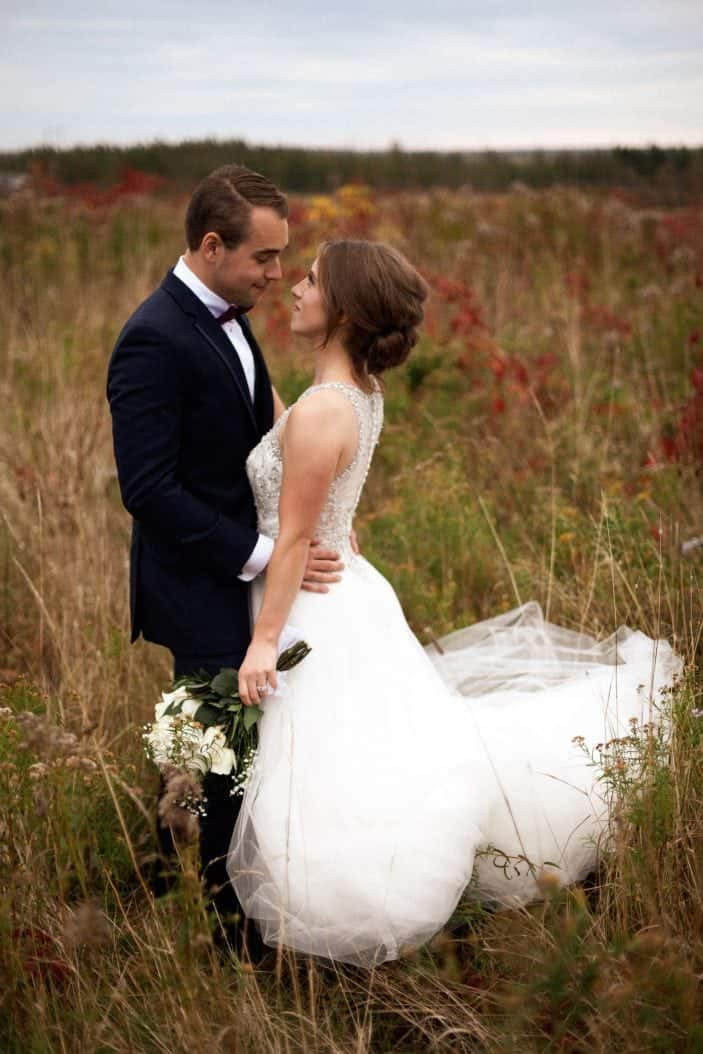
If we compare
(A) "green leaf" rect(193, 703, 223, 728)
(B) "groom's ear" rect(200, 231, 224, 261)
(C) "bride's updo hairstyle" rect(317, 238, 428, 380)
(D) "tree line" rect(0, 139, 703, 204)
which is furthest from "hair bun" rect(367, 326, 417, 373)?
(D) "tree line" rect(0, 139, 703, 204)

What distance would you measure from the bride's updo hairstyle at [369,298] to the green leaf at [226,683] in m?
0.96

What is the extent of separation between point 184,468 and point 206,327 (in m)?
0.41

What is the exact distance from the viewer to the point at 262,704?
9.09 feet

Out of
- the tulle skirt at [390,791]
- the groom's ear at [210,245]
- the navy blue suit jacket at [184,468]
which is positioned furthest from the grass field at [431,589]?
the groom's ear at [210,245]

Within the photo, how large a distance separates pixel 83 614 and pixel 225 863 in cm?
155

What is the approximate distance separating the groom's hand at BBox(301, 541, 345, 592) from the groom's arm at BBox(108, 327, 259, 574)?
34 cm

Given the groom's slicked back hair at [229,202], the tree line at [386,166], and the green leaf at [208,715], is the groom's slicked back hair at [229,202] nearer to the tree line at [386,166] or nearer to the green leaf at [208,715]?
the green leaf at [208,715]

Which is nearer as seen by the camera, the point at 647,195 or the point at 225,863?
the point at 225,863

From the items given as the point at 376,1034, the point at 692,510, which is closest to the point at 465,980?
the point at 376,1034

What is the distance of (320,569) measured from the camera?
2.84 m

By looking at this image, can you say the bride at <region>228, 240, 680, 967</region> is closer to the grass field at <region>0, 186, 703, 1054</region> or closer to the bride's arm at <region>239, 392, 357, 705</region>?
the bride's arm at <region>239, 392, 357, 705</region>

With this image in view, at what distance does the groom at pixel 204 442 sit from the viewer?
8.43 feet

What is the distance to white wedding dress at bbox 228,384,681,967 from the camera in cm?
255

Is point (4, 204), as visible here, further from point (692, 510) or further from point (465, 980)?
point (465, 980)
